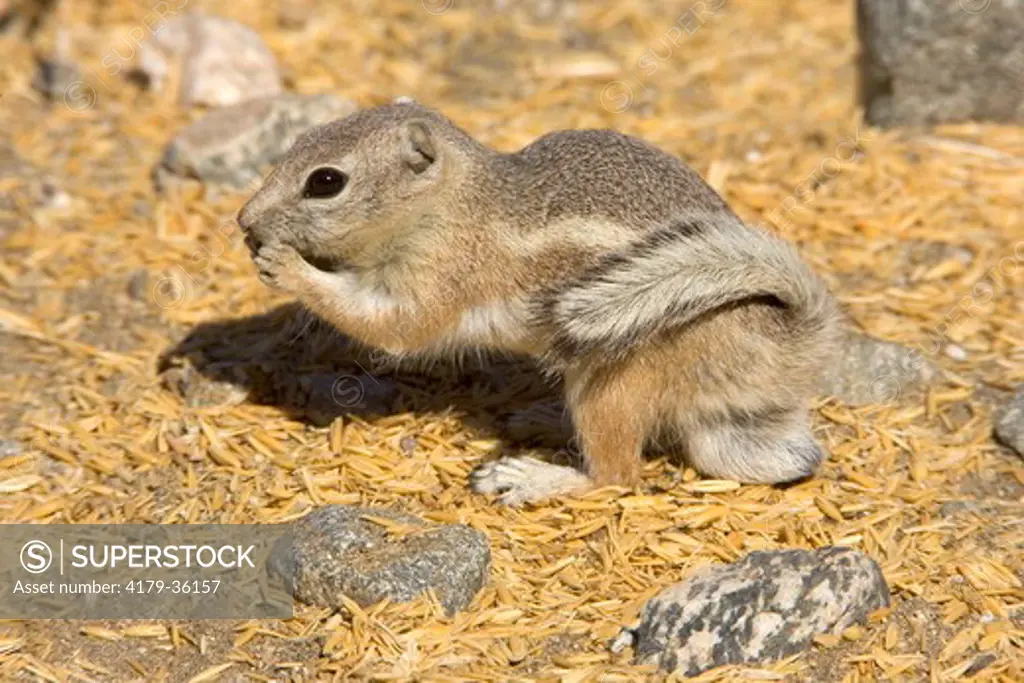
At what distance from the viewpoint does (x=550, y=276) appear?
16.6ft

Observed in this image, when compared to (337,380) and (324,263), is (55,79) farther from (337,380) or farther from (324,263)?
(324,263)

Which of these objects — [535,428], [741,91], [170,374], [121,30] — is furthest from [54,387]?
[741,91]

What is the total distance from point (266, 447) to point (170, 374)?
66 cm

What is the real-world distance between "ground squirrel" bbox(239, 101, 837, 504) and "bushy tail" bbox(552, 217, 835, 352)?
2 cm

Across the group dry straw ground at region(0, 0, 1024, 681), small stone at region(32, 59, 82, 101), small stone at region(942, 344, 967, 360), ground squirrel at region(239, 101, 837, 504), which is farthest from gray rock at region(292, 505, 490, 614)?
small stone at region(32, 59, 82, 101)

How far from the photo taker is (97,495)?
17.0ft

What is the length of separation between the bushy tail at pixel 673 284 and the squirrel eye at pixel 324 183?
2.80 feet

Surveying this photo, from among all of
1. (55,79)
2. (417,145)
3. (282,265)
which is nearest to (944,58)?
→ (417,145)

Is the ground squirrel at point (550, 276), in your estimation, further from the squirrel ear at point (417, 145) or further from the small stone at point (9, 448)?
the small stone at point (9, 448)

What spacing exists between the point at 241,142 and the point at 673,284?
3.08 meters

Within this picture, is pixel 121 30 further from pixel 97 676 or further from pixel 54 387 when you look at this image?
pixel 97 676

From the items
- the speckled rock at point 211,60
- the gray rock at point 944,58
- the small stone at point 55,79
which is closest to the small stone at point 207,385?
the speckled rock at point 211,60

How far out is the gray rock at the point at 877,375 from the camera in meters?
5.68

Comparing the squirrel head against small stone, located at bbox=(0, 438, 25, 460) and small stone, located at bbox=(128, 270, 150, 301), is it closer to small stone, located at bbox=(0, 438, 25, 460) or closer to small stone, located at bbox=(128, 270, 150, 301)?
small stone, located at bbox=(0, 438, 25, 460)
